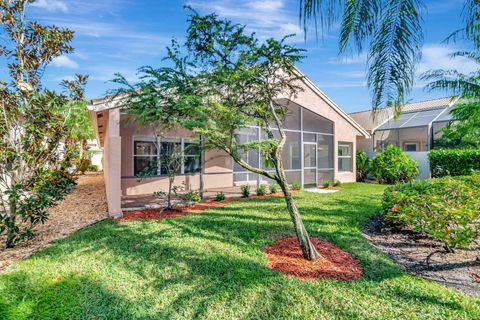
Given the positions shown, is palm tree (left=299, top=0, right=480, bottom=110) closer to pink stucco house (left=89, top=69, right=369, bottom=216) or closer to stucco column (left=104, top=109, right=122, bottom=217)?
stucco column (left=104, top=109, right=122, bottom=217)

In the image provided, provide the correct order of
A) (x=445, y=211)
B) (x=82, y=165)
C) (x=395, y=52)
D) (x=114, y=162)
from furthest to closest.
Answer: (x=82, y=165)
(x=114, y=162)
(x=445, y=211)
(x=395, y=52)

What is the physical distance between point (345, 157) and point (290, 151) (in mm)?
5255

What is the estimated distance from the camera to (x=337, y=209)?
883 cm

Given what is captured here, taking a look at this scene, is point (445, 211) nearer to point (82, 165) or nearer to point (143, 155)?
point (143, 155)

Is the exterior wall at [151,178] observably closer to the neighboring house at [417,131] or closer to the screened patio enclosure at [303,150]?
the screened patio enclosure at [303,150]

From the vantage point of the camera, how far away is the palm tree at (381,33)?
6.19ft

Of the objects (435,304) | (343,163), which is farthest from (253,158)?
(435,304)

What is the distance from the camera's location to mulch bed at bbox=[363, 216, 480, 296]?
13.6ft

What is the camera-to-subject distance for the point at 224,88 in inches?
239

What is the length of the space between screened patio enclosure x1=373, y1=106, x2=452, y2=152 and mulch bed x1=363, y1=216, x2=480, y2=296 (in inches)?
515

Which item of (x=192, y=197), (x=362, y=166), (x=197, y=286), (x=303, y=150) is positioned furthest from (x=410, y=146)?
(x=197, y=286)

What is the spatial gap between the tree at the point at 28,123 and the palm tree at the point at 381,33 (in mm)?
6408

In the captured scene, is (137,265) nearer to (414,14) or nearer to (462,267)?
(414,14)

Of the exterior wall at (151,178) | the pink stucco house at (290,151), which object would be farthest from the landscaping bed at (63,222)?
the exterior wall at (151,178)
